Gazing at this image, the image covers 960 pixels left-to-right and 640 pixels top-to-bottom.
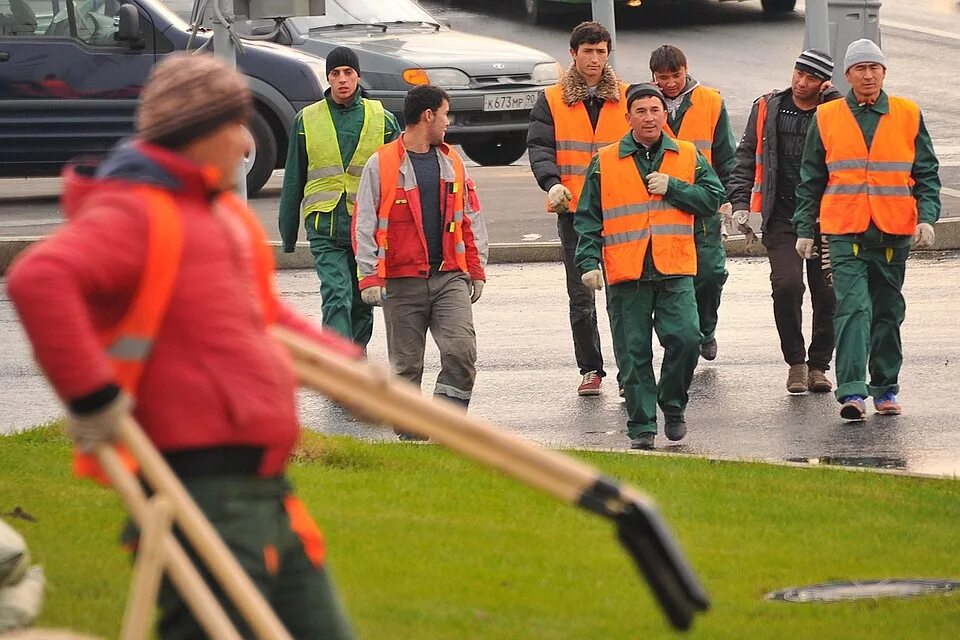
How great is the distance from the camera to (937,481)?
8.23 m

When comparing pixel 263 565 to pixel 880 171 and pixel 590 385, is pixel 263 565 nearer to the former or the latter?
pixel 880 171

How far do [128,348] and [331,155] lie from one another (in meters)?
7.02

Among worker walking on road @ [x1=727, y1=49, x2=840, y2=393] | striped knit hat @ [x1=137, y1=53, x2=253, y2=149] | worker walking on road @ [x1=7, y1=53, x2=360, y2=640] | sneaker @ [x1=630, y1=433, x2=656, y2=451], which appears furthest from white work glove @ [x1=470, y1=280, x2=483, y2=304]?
striped knit hat @ [x1=137, y1=53, x2=253, y2=149]

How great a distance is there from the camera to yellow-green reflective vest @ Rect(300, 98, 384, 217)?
10.6 m

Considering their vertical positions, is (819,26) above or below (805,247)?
above

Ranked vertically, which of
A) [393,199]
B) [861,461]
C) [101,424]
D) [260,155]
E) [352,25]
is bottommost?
[260,155]

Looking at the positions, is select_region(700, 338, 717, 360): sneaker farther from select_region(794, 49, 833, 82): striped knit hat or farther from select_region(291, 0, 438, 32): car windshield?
select_region(291, 0, 438, 32): car windshield

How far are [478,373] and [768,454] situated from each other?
2.51m

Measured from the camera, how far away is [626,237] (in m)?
9.37

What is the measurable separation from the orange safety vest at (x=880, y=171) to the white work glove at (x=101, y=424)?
23.0ft

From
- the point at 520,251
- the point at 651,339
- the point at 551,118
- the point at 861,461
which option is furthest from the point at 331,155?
the point at 520,251

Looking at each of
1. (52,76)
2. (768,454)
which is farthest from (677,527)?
(52,76)

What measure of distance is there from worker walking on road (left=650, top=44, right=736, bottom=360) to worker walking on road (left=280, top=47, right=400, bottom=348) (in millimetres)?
1599

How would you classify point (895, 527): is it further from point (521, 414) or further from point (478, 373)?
point (478, 373)
